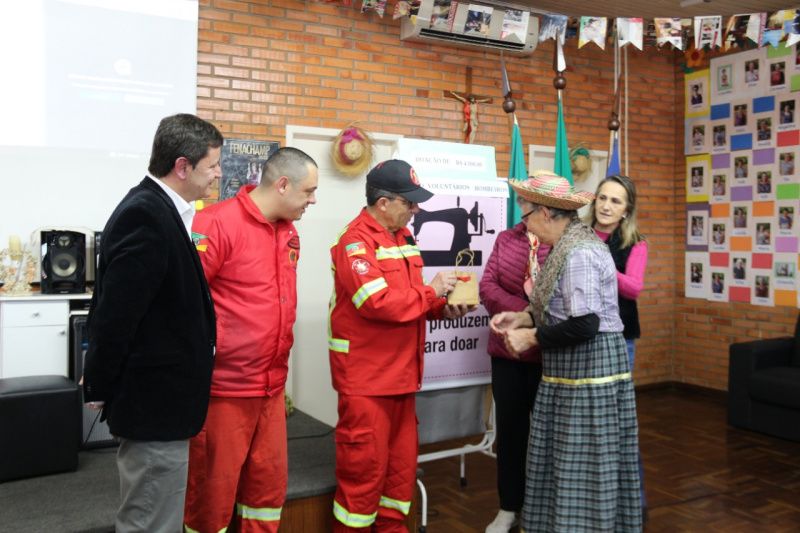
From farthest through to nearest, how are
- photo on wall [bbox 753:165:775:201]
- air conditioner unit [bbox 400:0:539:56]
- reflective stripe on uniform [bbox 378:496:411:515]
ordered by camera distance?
1. photo on wall [bbox 753:165:775:201]
2. air conditioner unit [bbox 400:0:539:56]
3. reflective stripe on uniform [bbox 378:496:411:515]

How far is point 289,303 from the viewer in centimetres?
235

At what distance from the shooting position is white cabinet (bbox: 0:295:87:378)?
3.32 metres

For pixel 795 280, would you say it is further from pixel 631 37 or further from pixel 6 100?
pixel 6 100

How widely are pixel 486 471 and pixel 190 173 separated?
290 cm

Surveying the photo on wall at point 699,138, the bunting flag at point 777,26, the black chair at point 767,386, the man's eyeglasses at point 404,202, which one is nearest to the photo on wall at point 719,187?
the photo on wall at point 699,138

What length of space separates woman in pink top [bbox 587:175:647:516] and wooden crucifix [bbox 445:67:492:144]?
7.59ft

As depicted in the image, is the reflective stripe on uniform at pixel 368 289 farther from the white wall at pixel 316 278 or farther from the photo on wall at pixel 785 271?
the photo on wall at pixel 785 271

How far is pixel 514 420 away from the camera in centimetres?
300

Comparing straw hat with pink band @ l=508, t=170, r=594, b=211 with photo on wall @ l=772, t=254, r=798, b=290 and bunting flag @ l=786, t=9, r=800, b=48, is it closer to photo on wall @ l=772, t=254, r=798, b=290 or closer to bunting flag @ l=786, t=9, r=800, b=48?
bunting flag @ l=786, t=9, r=800, b=48

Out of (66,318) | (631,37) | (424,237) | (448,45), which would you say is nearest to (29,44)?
(66,318)

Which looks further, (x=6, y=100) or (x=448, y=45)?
(x=448, y=45)

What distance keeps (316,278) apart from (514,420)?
2.12 metres

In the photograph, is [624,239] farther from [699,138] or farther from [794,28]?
[699,138]

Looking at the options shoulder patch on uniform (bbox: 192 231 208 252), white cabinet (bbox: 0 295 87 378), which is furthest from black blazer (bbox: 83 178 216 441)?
white cabinet (bbox: 0 295 87 378)
